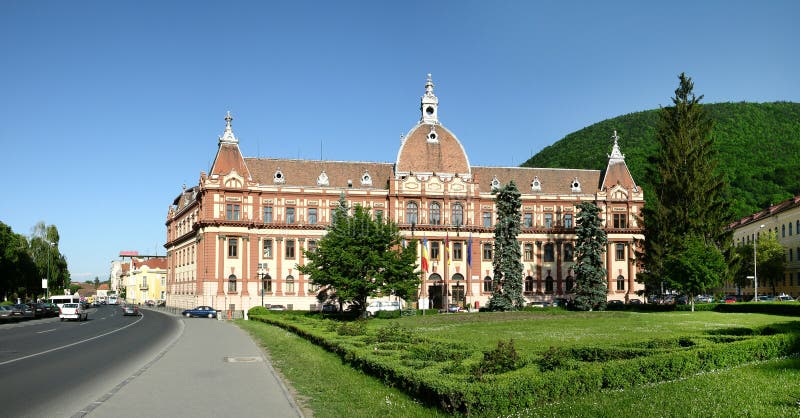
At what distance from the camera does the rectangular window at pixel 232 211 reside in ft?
271

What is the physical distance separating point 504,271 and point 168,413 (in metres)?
56.0

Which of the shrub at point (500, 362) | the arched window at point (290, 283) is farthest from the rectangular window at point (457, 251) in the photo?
the shrub at point (500, 362)

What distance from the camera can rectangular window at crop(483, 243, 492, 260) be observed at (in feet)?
290

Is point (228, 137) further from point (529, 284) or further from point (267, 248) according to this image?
point (529, 284)

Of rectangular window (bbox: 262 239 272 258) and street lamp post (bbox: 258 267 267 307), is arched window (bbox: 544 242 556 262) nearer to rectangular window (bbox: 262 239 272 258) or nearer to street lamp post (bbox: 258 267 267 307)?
rectangular window (bbox: 262 239 272 258)

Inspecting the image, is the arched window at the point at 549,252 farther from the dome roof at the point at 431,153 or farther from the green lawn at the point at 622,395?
the green lawn at the point at 622,395

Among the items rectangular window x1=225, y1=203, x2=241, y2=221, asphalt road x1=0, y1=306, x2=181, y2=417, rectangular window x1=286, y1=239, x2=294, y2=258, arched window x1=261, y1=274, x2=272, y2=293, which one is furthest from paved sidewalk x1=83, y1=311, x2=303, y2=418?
rectangular window x1=286, y1=239, x2=294, y2=258

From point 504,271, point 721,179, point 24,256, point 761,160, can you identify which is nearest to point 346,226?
point 504,271

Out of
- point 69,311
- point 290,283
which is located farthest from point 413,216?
point 69,311

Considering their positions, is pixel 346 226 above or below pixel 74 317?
above

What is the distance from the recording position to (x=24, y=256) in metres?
105

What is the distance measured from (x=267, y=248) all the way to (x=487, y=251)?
90.1 feet

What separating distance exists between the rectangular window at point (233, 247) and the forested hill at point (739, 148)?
58618 millimetres

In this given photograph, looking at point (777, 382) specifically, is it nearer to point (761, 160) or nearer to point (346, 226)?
point (346, 226)
